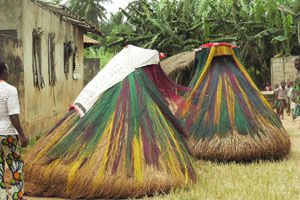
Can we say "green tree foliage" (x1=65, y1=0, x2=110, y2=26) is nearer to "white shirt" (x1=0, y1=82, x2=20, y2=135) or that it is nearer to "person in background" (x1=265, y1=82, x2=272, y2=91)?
"person in background" (x1=265, y1=82, x2=272, y2=91)

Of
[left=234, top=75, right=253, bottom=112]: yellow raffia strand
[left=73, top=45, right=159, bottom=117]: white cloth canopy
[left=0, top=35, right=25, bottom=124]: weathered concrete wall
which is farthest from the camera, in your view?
[left=0, top=35, right=25, bottom=124]: weathered concrete wall

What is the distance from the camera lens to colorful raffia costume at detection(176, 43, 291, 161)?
719cm

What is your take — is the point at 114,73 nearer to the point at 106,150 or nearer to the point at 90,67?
the point at 106,150

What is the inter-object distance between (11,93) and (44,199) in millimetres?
1176

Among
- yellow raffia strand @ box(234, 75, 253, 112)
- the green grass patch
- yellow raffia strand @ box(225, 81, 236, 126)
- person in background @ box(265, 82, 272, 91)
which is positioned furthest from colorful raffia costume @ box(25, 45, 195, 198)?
person in background @ box(265, 82, 272, 91)

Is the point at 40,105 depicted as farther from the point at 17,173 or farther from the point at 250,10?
the point at 250,10

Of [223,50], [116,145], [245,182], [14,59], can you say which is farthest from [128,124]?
[14,59]

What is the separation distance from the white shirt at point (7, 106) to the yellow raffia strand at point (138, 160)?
4.15ft

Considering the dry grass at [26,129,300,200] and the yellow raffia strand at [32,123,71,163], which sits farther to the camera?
the yellow raffia strand at [32,123,71,163]

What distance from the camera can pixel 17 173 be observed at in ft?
16.1

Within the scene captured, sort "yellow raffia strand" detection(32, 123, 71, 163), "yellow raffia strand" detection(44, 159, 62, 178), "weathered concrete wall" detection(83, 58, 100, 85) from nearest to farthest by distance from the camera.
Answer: "yellow raffia strand" detection(44, 159, 62, 178) → "yellow raffia strand" detection(32, 123, 71, 163) → "weathered concrete wall" detection(83, 58, 100, 85)

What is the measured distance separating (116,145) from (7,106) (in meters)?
1.22

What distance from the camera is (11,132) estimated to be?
4.88 m

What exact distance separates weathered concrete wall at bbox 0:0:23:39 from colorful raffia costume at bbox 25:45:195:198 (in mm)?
4415
